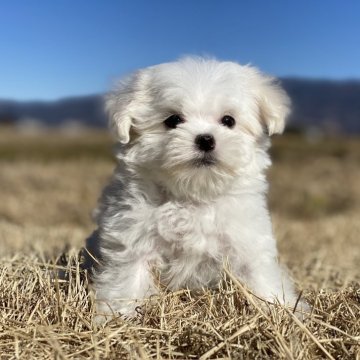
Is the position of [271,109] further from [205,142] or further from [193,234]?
[193,234]

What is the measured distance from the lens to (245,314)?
3.15 meters

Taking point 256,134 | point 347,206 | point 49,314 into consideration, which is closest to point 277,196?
point 347,206

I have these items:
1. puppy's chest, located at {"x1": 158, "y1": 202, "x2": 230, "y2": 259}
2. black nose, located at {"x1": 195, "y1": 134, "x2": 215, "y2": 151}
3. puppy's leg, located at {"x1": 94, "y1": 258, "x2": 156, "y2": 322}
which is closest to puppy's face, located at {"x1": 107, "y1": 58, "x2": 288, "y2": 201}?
black nose, located at {"x1": 195, "y1": 134, "x2": 215, "y2": 151}

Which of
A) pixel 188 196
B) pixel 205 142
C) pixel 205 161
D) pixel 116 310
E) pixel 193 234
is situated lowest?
pixel 116 310

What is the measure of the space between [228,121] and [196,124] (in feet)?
0.72

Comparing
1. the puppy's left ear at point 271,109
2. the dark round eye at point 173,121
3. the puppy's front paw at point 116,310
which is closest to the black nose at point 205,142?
the dark round eye at point 173,121

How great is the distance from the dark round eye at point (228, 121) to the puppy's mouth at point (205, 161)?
330mm

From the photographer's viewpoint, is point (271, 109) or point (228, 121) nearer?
point (228, 121)

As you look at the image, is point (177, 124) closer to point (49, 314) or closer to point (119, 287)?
point (119, 287)

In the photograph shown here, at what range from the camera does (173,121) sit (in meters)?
3.79

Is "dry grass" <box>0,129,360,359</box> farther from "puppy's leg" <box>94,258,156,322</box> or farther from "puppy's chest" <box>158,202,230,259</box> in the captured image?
"puppy's chest" <box>158,202,230,259</box>

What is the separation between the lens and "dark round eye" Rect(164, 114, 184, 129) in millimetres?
3775

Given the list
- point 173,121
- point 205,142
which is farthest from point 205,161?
point 173,121

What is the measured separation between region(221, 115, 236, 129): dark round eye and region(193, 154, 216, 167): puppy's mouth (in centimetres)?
33
